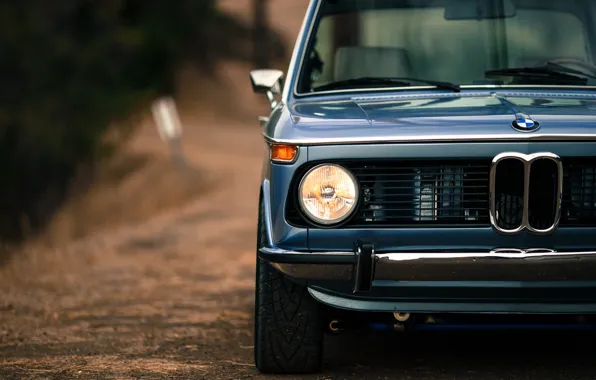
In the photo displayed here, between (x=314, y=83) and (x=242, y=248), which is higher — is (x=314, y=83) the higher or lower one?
the higher one

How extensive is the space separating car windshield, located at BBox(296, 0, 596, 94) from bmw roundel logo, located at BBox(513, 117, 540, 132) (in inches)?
37.8

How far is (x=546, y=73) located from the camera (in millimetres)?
6043

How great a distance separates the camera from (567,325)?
533 centimetres

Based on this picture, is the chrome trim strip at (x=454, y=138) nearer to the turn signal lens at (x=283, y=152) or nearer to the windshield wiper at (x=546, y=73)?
the turn signal lens at (x=283, y=152)

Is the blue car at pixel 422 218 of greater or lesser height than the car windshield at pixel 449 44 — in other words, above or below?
below

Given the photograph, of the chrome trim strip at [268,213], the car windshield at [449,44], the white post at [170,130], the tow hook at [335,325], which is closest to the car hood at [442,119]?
the chrome trim strip at [268,213]

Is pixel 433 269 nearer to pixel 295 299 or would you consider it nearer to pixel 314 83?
pixel 295 299

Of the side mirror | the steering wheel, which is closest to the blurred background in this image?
the side mirror

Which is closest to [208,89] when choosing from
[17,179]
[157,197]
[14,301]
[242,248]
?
[17,179]

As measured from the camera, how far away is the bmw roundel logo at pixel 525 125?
503 cm

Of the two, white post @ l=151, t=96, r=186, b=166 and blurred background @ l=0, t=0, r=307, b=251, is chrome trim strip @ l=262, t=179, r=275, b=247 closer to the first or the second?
blurred background @ l=0, t=0, r=307, b=251

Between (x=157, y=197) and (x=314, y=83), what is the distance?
31.5 feet

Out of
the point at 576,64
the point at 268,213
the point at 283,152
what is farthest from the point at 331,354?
the point at 576,64

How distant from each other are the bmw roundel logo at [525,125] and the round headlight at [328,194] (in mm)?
654
